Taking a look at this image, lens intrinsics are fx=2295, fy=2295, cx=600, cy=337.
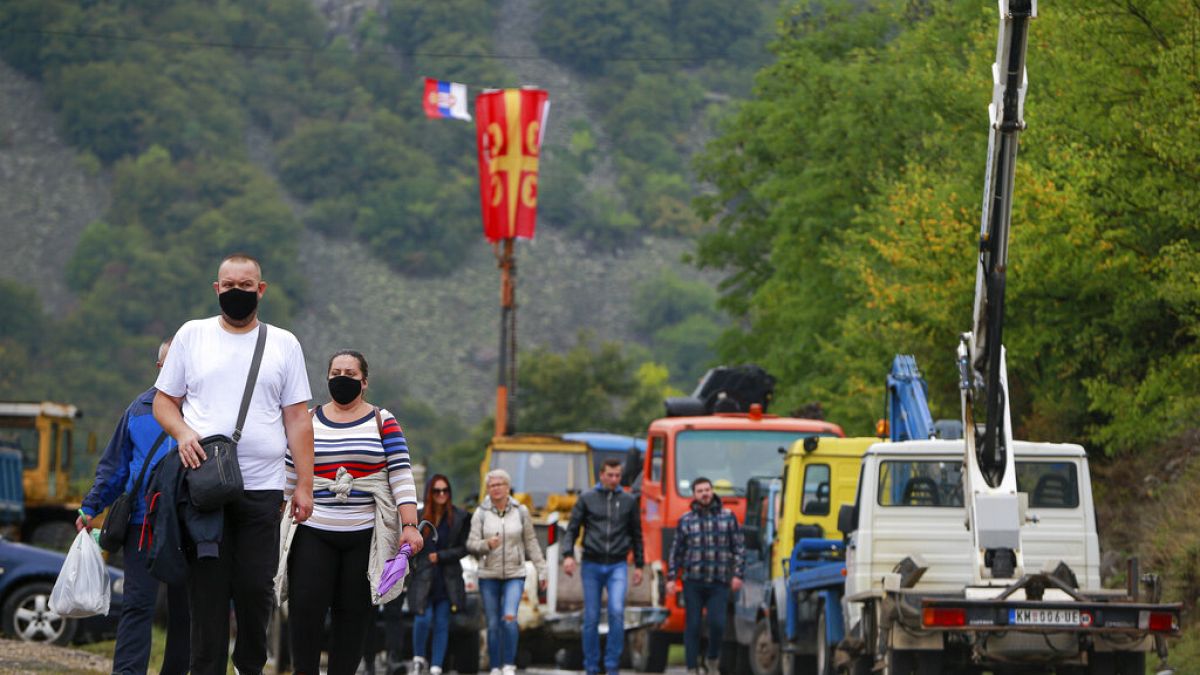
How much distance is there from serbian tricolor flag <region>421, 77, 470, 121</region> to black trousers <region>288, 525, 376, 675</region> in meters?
62.6

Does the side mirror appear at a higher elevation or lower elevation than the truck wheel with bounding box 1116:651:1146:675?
higher

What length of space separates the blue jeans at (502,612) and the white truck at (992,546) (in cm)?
280

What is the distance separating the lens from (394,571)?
10.6 metres

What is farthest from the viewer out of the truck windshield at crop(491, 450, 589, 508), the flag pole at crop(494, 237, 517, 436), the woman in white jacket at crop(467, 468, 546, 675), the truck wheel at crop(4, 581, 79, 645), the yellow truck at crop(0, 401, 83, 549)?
the flag pole at crop(494, 237, 517, 436)

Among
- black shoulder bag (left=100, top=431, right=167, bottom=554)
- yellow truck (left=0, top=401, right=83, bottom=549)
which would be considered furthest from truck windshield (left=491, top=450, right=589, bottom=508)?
black shoulder bag (left=100, top=431, right=167, bottom=554)

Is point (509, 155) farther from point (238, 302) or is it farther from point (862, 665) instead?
point (238, 302)

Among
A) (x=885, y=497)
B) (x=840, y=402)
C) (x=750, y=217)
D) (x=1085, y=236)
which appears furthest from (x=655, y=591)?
(x=750, y=217)

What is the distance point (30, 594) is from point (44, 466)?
16851mm

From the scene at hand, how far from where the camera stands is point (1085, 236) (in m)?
27.1

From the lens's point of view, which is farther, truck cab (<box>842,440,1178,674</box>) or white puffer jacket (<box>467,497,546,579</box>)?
white puffer jacket (<box>467,497,546,579</box>)

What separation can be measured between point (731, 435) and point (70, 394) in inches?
6473

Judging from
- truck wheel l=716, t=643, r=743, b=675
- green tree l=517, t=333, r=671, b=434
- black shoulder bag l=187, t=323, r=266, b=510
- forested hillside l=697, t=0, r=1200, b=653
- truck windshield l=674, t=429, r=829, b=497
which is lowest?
truck wheel l=716, t=643, r=743, b=675

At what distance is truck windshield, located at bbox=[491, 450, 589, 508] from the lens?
34125mm

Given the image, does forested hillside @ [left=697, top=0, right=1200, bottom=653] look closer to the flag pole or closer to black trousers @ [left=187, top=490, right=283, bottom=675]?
black trousers @ [left=187, top=490, right=283, bottom=675]
